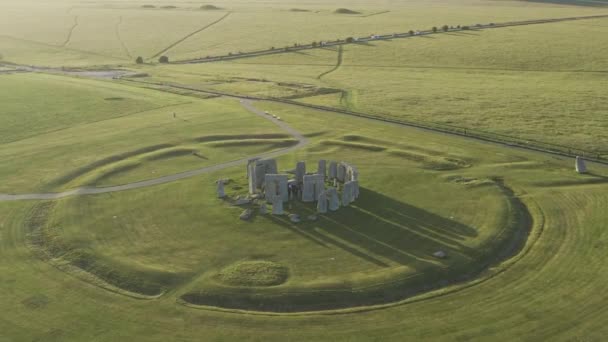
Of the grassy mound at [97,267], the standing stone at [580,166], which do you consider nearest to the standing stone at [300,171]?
the grassy mound at [97,267]

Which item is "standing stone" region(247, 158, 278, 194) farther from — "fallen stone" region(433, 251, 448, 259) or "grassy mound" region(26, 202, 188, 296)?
"fallen stone" region(433, 251, 448, 259)

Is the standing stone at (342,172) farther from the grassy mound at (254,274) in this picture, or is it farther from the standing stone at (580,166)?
the standing stone at (580,166)

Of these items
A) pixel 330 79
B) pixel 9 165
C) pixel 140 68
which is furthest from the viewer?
pixel 140 68

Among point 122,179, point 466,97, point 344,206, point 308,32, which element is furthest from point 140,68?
point 344,206

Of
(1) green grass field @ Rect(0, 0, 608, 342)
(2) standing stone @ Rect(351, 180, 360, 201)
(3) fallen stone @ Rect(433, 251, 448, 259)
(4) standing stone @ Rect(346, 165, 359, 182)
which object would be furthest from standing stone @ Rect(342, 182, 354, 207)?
(3) fallen stone @ Rect(433, 251, 448, 259)

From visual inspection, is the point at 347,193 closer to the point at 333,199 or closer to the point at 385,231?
the point at 333,199

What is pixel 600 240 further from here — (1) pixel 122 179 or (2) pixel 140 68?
A: (2) pixel 140 68

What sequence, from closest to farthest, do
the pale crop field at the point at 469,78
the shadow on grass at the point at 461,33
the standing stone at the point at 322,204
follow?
the standing stone at the point at 322,204 → the pale crop field at the point at 469,78 → the shadow on grass at the point at 461,33
